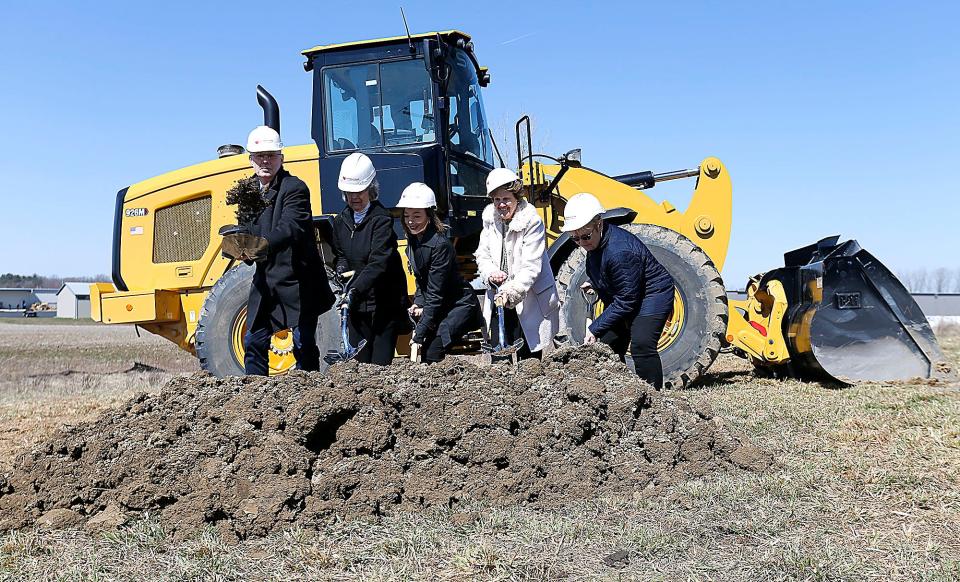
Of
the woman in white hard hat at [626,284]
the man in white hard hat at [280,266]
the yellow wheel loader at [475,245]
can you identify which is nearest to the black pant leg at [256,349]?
the man in white hard hat at [280,266]

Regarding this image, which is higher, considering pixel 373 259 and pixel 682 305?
pixel 373 259

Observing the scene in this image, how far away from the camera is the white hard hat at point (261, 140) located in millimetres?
4871

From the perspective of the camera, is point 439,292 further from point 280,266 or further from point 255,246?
point 255,246

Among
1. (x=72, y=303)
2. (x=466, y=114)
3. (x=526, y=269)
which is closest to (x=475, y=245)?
(x=466, y=114)

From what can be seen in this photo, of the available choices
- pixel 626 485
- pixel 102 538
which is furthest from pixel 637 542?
pixel 102 538

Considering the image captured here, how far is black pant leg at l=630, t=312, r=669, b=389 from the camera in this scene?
5.16m

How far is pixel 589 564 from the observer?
114 inches

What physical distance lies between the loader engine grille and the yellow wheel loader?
3cm

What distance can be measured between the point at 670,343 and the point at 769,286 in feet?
4.11

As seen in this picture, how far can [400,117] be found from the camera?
697 cm

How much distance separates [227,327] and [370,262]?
2409mm

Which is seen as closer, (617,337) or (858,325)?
(617,337)

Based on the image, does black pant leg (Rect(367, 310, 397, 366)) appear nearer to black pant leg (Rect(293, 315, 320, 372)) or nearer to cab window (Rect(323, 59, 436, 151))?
black pant leg (Rect(293, 315, 320, 372))

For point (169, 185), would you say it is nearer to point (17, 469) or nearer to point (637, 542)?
point (17, 469)
